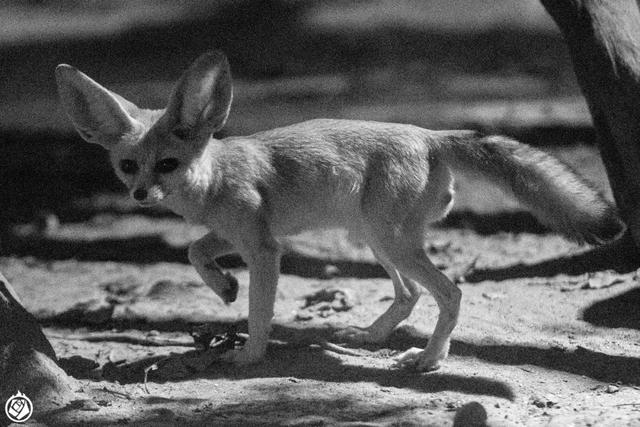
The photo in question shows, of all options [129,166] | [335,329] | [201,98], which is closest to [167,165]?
[129,166]

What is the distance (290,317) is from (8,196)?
15.0 ft

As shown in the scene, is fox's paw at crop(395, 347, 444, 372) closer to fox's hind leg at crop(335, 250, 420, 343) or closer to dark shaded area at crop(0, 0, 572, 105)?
fox's hind leg at crop(335, 250, 420, 343)

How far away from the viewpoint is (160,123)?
5.16 m

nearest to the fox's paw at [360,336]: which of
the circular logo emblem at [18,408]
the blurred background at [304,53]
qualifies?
the circular logo emblem at [18,408]

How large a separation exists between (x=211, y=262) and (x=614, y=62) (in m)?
2.52

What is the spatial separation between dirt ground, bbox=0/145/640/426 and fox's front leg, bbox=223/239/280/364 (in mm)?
95

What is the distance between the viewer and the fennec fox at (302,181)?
5125 mm

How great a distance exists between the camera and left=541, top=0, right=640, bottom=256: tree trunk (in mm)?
5445

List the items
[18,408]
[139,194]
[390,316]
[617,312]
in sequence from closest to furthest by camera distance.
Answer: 1. [18,408]
2. [139,194]
3. [390,316]
4. [617,312]

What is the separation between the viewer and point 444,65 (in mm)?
13508

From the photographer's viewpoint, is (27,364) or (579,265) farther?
(579,265)

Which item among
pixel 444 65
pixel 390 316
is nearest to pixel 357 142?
pixel 390 316

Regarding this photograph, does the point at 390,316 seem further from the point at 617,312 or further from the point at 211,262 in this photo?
the point at 617,312

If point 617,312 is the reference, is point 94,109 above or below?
above
